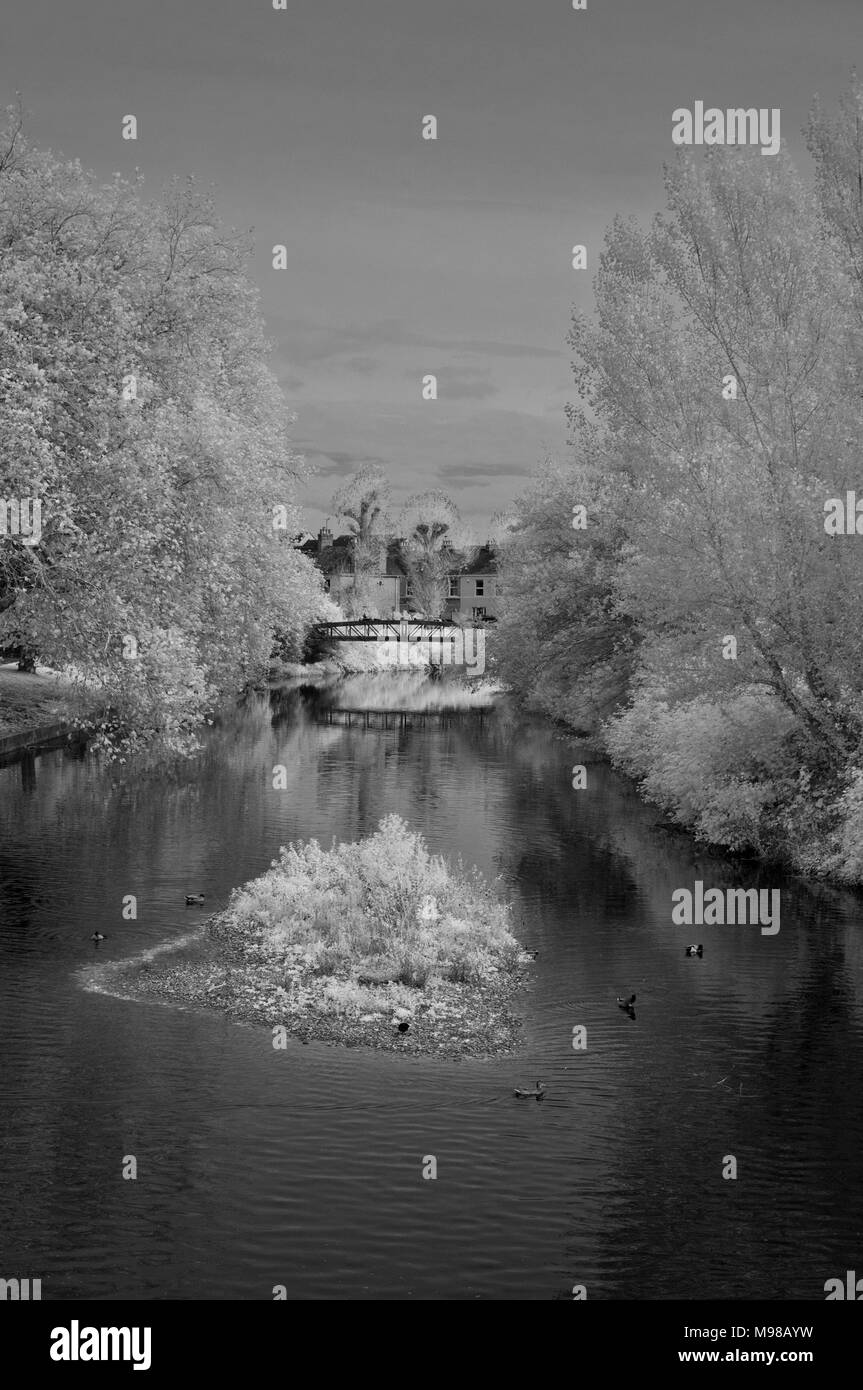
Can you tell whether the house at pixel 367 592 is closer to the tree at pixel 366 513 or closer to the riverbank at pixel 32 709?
the tree at pixel 366 513

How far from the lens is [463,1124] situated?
16844 millimetres

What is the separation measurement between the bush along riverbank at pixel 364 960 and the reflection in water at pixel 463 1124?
2.16 feet

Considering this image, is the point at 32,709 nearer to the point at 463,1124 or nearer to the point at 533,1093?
the point at 533,1093

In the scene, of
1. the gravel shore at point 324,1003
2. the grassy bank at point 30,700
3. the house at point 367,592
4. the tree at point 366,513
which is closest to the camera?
the gravel shore at point 324,1003

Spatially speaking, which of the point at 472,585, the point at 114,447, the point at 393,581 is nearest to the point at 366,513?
the point at 393,581

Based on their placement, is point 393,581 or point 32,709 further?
point 393,581

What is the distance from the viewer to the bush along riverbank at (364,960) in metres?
20.4

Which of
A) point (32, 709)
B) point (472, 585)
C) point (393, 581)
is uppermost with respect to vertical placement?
point (472, 585)

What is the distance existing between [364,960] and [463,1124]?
19.2ft

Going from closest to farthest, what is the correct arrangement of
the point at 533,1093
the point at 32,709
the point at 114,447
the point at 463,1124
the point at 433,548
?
the point at 463,1124 < the point at 533,1093 < the point at 114,447 < the point at 32,709 < the point at 433,548

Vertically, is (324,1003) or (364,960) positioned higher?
(364,960)

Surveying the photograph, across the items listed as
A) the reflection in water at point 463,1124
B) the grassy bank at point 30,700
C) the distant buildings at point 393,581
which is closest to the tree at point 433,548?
the distant buildings at point 393,581

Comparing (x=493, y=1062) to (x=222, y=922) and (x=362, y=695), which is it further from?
(x=362, y=695)
